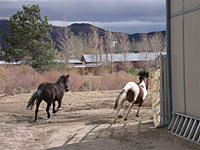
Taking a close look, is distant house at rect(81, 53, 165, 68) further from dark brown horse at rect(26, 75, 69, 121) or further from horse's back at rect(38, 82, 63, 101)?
horse's back at rect(38, 82, 63, 101)

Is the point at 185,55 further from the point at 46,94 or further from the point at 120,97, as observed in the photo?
the point at 46,94

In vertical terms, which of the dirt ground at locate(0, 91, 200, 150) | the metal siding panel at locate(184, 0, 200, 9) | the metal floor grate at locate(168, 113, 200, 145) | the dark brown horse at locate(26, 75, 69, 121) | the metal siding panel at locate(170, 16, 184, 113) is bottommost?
the dirt ground at locate(0, 91, 200, 150)

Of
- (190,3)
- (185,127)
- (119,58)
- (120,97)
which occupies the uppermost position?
(190,3)

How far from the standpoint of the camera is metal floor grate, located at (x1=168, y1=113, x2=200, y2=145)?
9698 mm

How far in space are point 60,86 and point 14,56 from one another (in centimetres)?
2302

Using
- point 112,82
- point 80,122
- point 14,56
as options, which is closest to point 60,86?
point 80,122

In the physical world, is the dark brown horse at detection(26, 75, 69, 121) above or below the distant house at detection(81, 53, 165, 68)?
below

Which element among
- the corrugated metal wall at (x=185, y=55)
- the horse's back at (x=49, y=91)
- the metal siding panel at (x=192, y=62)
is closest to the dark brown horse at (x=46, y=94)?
the horse's back at (x=49, y=91)

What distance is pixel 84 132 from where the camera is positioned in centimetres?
1150

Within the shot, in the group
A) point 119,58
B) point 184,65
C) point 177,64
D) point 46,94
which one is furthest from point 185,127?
point 119,58

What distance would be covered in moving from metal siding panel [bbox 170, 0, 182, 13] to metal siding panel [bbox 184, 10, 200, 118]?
590 mm

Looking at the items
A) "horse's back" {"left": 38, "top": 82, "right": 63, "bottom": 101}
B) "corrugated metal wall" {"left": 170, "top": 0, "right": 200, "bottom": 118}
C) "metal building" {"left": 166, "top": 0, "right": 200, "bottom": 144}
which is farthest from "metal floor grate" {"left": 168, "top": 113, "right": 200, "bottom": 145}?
"horse's back" {"left": 38, "top": 82, "right": 63, "bottom": 101}

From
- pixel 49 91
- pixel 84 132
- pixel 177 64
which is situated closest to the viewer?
pixel 177 64

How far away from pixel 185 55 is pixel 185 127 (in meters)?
2.03
